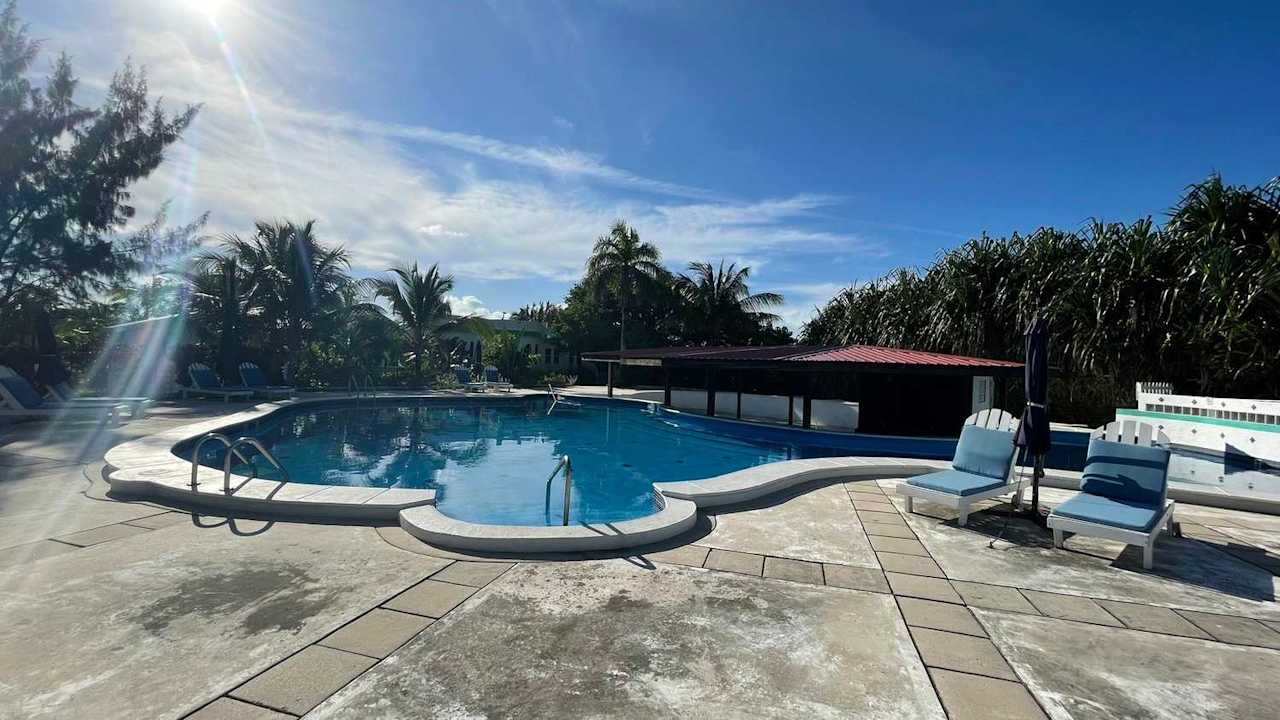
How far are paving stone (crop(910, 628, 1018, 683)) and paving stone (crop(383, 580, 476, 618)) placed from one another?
10.1 ft

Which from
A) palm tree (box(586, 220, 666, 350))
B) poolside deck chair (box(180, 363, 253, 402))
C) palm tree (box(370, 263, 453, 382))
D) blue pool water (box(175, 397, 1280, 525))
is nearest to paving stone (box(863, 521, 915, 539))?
blue pool water (box(175, 397, 1280, 525))

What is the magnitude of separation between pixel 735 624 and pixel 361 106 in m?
10.3

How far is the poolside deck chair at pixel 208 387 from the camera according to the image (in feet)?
61.2

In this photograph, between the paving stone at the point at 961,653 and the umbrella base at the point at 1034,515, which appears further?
the umbrella base at the point at 1034,515

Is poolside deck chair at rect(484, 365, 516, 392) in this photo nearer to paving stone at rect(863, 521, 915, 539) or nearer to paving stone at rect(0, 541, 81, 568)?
paving stone at rect(0, 541, 81, 568)

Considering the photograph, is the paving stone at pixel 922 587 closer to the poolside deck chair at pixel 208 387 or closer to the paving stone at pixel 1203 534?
the paving stone at pixel 1203 534

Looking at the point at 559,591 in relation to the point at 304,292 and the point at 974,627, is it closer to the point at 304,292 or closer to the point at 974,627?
the point at 974,627

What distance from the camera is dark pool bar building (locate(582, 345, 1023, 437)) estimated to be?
14219 mm

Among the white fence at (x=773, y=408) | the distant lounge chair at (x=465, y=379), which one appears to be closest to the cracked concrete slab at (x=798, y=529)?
the white fence at (x=773, y=408)

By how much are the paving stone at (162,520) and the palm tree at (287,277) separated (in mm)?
20058

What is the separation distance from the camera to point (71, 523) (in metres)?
5.47

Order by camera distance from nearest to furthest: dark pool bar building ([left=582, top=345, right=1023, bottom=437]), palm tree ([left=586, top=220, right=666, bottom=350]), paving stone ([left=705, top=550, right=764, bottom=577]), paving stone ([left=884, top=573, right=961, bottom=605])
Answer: paving stone ([left=884, top=573, right=961, bottom=605])
paving stone ([left=705, top=550, right=764, bottom=577])
dark pool bar building ([left=582, top=345, right=1023, bottom=437])
palm tree ([left=586, top=220, right=666, bottom=350])

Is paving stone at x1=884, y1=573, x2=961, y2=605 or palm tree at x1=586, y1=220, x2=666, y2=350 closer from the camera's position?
paving stone at x1=884, y1=573, x2=961, y2=605

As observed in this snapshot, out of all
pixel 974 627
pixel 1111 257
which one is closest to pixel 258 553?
pixel 974 627
